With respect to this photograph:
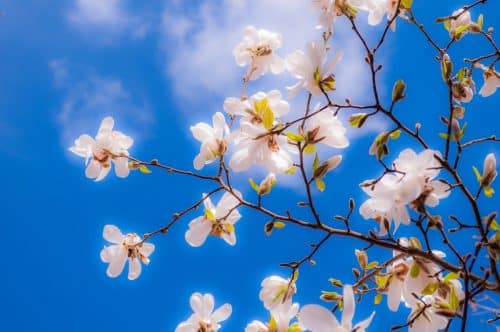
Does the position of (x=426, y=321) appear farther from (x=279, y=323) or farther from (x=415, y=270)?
(x=279, y=323)

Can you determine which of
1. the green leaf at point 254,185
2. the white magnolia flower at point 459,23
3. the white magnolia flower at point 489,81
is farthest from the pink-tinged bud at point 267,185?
the white magnolia flower at point 489,81

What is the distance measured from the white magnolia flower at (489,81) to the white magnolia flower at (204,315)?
1295 millimetres

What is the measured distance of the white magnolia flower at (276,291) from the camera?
5.00 ft

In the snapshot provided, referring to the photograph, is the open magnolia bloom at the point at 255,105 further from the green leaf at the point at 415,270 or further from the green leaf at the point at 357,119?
the green leaf at the point at 415,270

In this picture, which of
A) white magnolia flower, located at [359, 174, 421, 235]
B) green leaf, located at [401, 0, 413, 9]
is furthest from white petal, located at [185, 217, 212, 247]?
green leaf, located at [401, 0, 413, 9]

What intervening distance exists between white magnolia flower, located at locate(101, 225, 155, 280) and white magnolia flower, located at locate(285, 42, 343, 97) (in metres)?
0.73

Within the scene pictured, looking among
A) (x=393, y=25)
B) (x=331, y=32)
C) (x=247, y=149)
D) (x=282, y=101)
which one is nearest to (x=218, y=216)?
(x=247, y=149)

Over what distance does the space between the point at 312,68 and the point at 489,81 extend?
41.4 inches

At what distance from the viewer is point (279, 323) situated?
4.96 feet

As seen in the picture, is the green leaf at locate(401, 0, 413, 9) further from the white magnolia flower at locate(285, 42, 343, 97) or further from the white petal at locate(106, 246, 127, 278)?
the white petal at locate(106, 246, 127, 278)

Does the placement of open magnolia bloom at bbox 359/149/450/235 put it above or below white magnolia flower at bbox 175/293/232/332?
below

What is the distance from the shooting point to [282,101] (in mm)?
1428

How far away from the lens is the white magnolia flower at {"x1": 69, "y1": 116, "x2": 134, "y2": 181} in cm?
162

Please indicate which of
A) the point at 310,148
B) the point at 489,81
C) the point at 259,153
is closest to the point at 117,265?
the point at 259,153
